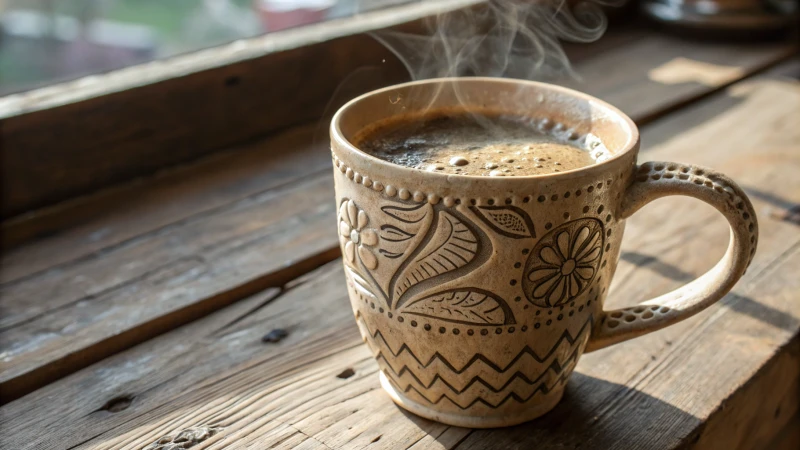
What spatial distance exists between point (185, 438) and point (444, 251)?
27cm

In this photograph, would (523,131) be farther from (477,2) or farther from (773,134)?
(773,134)

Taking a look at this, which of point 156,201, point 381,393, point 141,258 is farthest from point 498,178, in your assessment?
point 156,201

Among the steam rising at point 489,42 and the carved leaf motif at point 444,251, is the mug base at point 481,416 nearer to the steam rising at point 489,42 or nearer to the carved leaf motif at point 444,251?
the carved leaf motif at point 444,251

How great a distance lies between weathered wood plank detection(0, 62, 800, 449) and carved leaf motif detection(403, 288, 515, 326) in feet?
0.39

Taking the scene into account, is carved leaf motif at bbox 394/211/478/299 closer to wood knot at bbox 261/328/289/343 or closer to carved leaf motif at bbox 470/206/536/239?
A: carved leaf motif at bbox 470/206/536/239

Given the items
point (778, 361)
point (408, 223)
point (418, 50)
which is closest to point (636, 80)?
point (418, 50)

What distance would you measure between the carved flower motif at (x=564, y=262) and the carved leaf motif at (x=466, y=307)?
25 mm

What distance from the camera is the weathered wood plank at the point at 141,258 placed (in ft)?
2.52

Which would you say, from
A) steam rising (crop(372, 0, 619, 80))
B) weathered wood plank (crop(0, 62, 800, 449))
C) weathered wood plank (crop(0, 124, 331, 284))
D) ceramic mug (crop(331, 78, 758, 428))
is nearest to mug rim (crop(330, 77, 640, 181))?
ceramic mug (crop(331, 78, 758, 428))

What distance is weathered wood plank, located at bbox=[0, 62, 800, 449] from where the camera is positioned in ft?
2.14

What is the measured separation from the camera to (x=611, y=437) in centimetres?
65

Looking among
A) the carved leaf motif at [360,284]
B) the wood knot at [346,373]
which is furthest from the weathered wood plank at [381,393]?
the carved leaf motif at [360,284]

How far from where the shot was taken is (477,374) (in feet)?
2.02

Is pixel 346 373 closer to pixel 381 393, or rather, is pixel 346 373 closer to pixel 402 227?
pixel 381 393
